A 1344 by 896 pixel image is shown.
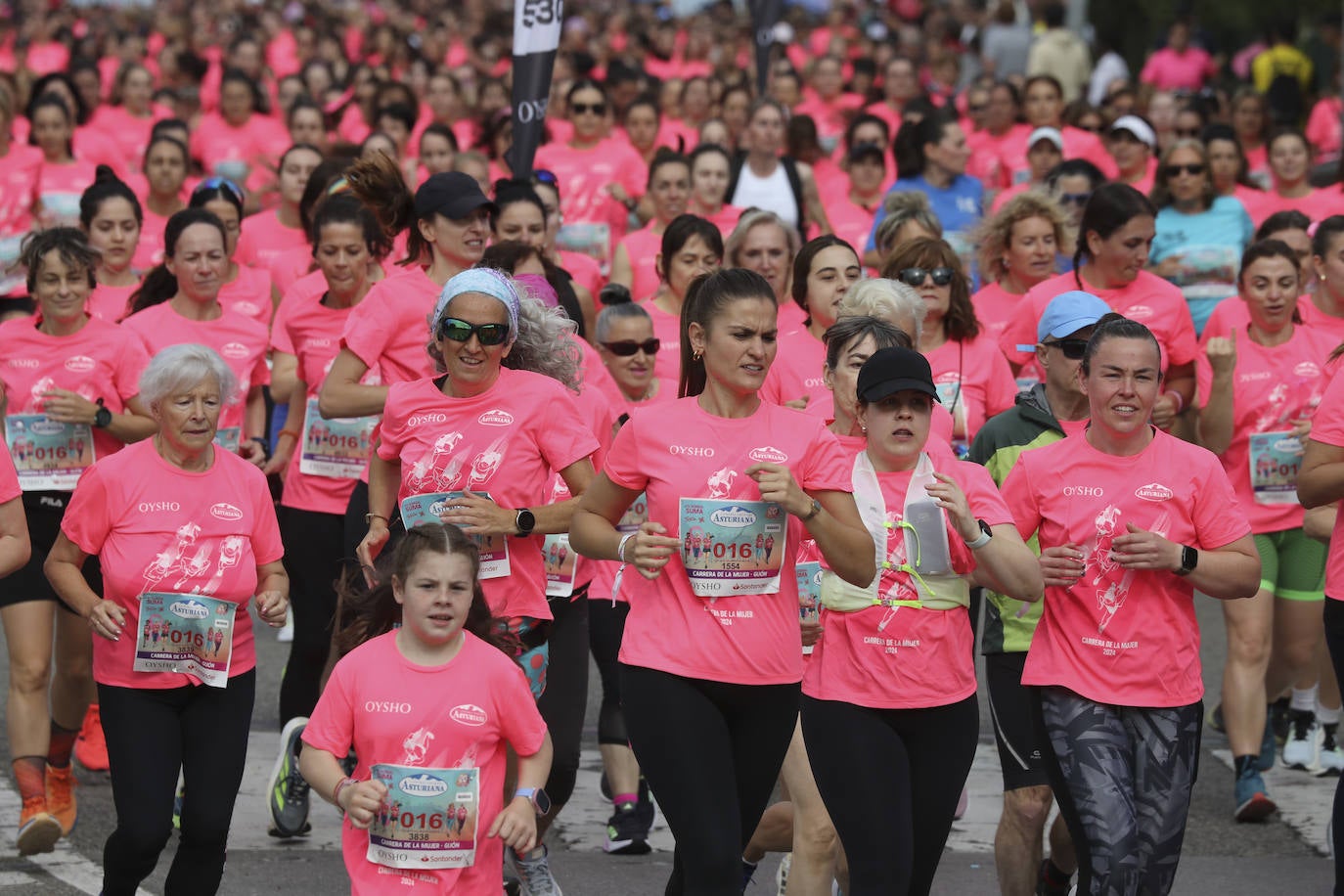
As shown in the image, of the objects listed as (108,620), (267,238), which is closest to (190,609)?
(108,620)

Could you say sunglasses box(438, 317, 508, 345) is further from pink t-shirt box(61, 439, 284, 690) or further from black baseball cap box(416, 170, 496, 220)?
black baseball cap box(416, 170, 496, 220)

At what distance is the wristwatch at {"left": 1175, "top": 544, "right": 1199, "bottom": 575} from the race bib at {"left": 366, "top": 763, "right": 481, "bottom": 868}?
6.68 feet

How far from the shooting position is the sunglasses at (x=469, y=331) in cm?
628

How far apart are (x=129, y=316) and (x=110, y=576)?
8.40ft

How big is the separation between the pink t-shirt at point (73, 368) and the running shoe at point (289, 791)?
1.31m

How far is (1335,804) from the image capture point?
6496mm

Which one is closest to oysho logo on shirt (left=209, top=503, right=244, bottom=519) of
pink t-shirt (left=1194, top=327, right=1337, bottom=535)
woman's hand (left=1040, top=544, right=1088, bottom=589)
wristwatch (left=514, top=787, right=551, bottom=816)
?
wristwatch (left=514, top=787, right=551, bottom=816)

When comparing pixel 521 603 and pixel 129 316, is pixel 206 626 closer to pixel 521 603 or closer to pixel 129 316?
pixel 521 603

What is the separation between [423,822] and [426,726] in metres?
0.24

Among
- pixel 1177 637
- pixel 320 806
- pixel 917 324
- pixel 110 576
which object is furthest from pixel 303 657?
pixel 1177 637

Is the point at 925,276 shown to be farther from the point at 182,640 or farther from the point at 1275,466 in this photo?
the point at 182,640

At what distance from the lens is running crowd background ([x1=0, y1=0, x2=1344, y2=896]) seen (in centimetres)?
552

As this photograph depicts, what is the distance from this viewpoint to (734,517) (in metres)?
5.48

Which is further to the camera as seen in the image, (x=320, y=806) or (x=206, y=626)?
(x=320, y=806)
